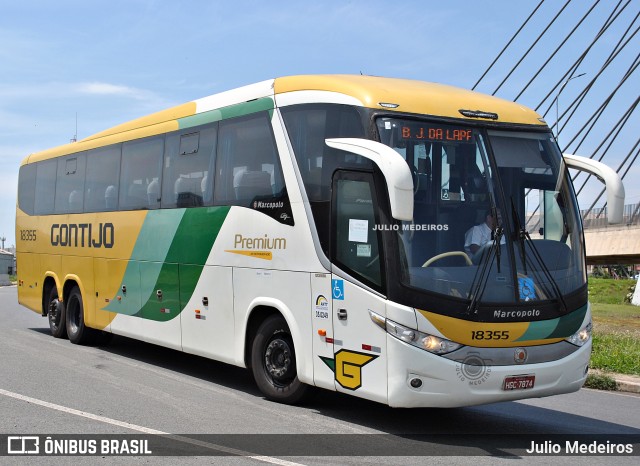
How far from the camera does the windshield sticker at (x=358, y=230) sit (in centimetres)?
840

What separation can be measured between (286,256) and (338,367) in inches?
57.6

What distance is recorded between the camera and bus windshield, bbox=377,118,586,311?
8.06 m

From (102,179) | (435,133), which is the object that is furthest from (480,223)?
(102,179)

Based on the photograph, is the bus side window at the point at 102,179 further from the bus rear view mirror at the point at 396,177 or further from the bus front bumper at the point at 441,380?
the bus front bumper at the point at 441,380

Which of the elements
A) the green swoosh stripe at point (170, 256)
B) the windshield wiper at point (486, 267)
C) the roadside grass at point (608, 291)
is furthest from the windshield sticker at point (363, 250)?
the roadside grass at point (608, 291)

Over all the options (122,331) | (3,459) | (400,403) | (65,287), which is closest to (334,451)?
(400,403)

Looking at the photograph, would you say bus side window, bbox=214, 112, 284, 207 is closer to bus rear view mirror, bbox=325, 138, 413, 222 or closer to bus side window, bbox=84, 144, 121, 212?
bus rear view mirror, bbox=325, 138, 413, 222

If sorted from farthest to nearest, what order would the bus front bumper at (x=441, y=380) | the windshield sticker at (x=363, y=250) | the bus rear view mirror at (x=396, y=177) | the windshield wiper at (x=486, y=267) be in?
the windshield sticker at (x=363, y=250)
the windshield wiper at (x=486, y=267)
the bus front bumper at (x=441, y=380)
the bus rear view mirror at (x=396, y=177)

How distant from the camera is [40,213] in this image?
17.0 metres

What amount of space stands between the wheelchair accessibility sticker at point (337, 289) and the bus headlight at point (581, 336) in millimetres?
2202

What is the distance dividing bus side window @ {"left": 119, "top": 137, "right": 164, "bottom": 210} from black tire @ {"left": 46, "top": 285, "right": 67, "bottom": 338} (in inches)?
128

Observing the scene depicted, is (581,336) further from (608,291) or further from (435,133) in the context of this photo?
(608,291)

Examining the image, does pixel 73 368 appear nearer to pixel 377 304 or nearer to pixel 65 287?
pixel 65 287

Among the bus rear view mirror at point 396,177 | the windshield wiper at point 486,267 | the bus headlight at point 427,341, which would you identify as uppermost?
the bus rear view mirror at point 396,177
